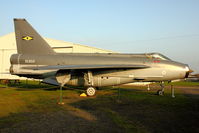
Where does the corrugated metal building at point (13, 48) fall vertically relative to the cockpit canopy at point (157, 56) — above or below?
above

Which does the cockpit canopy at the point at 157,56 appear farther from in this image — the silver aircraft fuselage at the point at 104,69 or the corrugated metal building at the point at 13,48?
the corrugated metal building at the point at 13,48

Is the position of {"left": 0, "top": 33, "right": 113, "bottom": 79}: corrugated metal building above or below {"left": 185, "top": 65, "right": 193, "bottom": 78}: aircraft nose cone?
above


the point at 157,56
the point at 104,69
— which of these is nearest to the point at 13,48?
the point at 104,69

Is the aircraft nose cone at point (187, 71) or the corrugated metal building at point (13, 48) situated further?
the corrugated metal building at point (13, 48)

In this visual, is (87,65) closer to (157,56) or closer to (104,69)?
(104,69)

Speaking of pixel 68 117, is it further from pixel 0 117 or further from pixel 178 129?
pixel 178 129

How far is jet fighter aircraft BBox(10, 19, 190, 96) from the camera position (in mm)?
10680

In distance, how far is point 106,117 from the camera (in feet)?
16.9

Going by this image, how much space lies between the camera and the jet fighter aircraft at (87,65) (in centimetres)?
1068

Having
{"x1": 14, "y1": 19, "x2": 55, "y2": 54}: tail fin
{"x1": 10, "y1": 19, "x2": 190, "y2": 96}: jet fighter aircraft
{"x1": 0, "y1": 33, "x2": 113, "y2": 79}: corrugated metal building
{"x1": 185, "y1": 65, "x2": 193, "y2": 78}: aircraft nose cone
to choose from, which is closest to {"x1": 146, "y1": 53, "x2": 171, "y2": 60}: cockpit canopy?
{"x1": 10, "y1": 19, "x2": 190, "y2": 96}: jet fighter aircraft

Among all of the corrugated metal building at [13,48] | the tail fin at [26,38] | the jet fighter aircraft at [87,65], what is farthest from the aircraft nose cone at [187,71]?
the corrugated metal building at [13,48]

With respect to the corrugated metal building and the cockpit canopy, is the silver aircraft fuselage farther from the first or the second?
the corrugated metal building

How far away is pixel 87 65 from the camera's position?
10461 millimetres

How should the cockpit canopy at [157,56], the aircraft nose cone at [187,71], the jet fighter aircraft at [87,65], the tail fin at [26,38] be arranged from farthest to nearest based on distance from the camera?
the tail fin at [26,38] < the cockpit canopy at [157,56] < the jet fighter aircraft at [87,65] < the aircraft nose cone at [187,71]
